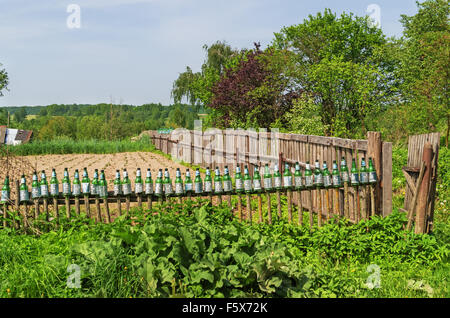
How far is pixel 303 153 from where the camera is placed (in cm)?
884

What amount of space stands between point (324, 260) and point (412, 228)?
1613mm

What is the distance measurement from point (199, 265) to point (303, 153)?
5.50 metres

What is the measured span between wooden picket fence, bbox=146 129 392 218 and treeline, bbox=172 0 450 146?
4.35 m

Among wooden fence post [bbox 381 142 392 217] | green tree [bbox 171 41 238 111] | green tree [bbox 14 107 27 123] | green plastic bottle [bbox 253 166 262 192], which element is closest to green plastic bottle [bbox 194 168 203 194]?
green plastic bottle [bbox 253 166 262 192]

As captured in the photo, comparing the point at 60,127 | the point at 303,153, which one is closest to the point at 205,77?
the point at 303,153

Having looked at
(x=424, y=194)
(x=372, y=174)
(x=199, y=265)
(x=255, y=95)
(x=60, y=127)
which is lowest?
(x=199, y=265)

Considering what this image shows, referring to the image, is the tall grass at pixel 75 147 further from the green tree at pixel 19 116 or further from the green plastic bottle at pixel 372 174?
the green tree at pixel 19 116

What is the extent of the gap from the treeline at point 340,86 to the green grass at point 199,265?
12066 mm

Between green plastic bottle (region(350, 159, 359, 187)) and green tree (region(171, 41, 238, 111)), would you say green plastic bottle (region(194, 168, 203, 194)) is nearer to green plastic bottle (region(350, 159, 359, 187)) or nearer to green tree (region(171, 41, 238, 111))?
green plastic bottle (region(350, 159, 359, 187))

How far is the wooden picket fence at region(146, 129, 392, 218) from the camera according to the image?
6883mm

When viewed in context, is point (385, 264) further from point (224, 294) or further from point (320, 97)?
point (320, 97)

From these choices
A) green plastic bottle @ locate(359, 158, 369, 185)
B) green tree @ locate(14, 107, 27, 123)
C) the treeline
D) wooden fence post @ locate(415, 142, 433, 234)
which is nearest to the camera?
wooden fence post @ locate(415, 142, 433, 234)

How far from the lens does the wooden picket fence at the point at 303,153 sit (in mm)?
6883

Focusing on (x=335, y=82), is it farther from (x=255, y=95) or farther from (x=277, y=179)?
Answer: (x=277, y=179)
